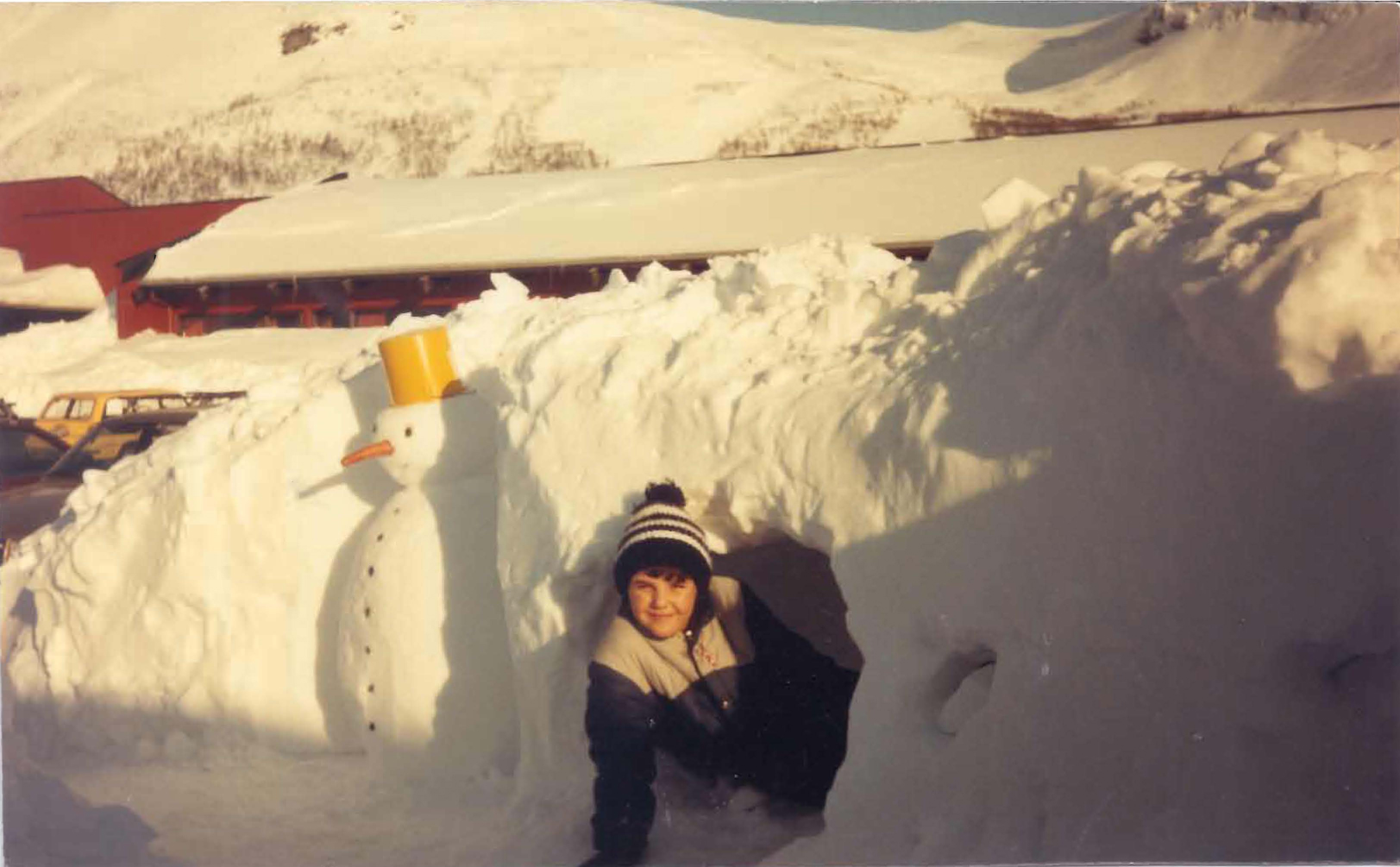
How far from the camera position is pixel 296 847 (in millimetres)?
4141

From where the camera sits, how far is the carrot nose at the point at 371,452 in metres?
4.68

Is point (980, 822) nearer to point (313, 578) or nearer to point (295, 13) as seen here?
point (313, 578)

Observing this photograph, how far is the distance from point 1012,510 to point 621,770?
1324mm

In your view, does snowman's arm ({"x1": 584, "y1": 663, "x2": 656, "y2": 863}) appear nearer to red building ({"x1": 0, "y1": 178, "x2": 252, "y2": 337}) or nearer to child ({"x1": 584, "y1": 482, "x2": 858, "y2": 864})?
child ({"x1": 584, "y1": 482, "x2": 858, "y2": 864})

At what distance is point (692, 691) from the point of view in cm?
378

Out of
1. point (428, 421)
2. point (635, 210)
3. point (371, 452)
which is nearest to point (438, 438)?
point (428, 421)

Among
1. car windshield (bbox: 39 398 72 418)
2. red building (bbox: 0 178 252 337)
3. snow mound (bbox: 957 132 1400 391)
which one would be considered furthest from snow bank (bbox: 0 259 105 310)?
snow mound (bbox: 957 132 1400 391)

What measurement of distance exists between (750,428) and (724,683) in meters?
0.75

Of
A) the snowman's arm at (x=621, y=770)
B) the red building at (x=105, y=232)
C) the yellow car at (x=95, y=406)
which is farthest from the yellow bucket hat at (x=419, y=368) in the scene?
the red building at (x=105, y=232)

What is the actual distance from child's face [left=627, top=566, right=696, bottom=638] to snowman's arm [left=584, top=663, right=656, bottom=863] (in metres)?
0.21

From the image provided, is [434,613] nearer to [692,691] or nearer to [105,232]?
[692,691]

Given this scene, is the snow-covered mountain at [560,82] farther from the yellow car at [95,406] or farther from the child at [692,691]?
the child at [692,691]

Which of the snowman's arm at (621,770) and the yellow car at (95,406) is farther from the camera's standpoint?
the yellow car at (95,406)

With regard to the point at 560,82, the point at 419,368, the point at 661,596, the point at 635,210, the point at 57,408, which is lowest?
the point at 57,408
